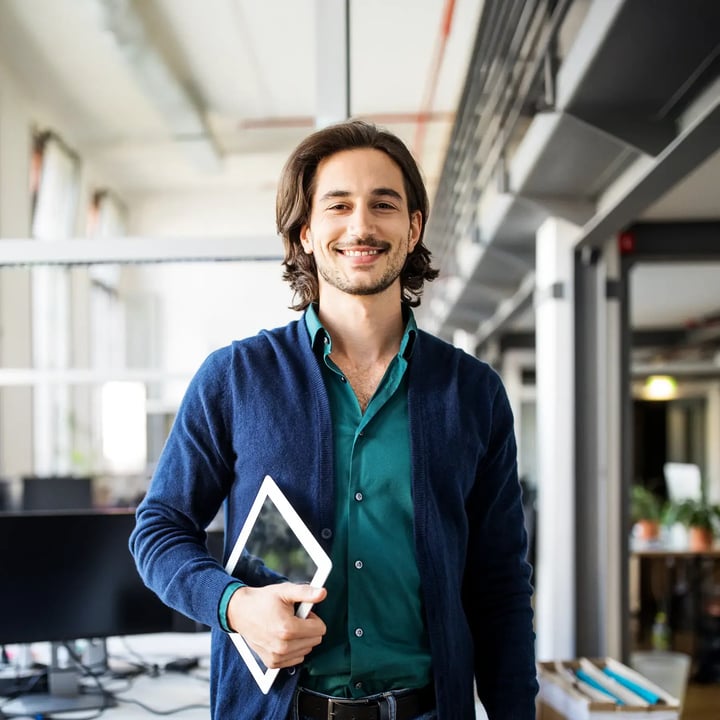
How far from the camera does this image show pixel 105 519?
1.91 m

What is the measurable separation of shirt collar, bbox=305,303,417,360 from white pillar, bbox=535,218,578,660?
2.00m

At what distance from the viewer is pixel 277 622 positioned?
3.05 feet

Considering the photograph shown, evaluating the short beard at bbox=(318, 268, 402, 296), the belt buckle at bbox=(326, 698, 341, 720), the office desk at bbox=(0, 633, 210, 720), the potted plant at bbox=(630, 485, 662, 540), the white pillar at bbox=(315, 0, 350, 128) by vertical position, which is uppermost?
the white pillar at bbox=(315, 0, 350, 128)

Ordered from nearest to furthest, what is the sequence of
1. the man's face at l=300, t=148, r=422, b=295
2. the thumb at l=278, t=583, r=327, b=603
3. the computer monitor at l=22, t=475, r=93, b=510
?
the thumb at l=278, t=583, r=327, b=603 < the man's face at l=300, t=148, r=422, b=295 < the computer monitor at l=22, t=475, r=93, b=510

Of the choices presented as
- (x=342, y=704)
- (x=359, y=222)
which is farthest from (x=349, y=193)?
(x=342, y=704)

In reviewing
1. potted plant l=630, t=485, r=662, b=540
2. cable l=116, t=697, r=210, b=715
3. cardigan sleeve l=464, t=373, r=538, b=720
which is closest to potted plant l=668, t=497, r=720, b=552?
potted plant l=630, t=485, r=662, b=540

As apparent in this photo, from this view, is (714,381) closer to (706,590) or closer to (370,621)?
(706,590)

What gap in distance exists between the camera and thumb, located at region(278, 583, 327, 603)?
Result: 93 centimetres

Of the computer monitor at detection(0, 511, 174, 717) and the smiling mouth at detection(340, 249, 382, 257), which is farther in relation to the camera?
the computer monitor at detection(0, 511, 174, 717)

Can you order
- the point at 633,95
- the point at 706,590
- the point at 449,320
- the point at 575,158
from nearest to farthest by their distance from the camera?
the point at 633,95
the point at 575,158
the point at 706,590
the point at 449,320

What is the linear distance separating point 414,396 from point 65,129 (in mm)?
6744

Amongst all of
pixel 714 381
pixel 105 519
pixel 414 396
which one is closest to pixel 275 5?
pixel 105 519

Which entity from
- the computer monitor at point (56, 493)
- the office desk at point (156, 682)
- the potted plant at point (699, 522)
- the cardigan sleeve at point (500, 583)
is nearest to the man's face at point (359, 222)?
the cardigan sleeve at point (500, 583)

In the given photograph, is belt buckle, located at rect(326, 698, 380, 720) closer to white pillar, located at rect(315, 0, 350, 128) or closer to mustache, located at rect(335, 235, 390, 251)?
mustache, located at rect(335, 235, 390, 251)
